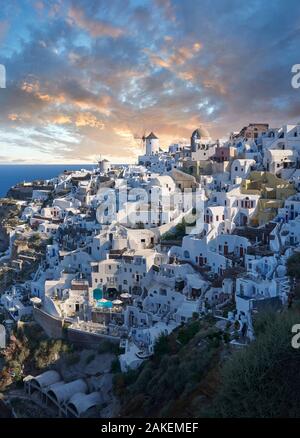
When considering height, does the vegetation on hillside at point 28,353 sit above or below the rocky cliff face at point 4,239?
below

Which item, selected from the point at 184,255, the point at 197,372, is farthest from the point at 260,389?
the point at 184,255

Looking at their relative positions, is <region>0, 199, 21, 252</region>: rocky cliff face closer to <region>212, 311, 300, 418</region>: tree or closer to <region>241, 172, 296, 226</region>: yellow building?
<region>241, 172, 296, 226</region>: yellow building

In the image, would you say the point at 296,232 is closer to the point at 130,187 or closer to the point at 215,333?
the point at 215,333

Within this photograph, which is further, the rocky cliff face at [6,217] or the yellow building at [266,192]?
the rocky cliff face at [6,217]

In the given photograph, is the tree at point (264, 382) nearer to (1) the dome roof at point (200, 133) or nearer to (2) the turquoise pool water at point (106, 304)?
(2) the turquoise pool water at point (106, 304)

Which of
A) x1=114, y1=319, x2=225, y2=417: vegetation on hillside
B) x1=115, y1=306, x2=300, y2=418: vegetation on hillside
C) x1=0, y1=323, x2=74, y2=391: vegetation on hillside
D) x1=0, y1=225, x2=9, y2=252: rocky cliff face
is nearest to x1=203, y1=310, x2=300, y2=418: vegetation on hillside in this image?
x1=115, y1=306, x2=300, y2=418: vegetation on hillside

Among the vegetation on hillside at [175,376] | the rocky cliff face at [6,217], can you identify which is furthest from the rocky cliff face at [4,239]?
the vegetation on hillside at [175,376]
